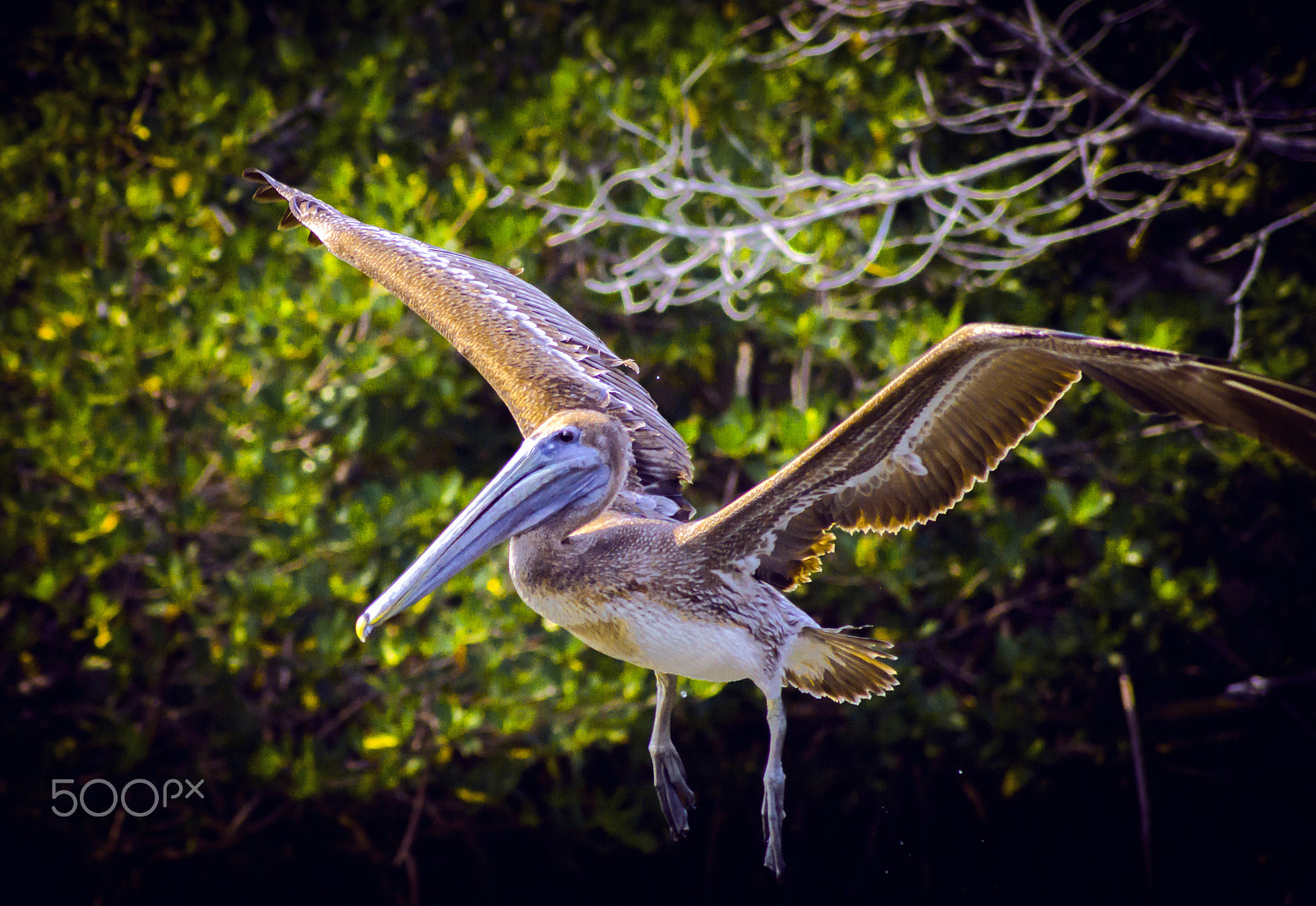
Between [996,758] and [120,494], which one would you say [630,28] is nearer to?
[120,494]

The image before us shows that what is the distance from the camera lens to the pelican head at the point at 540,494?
269 cm

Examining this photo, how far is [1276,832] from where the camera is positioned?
6.15m

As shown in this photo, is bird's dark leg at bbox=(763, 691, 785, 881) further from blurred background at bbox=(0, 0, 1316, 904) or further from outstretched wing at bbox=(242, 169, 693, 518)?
blurred background at bbox=(0, 0, 1316, 904)

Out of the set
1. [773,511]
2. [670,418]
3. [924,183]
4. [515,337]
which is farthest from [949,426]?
[670,418]

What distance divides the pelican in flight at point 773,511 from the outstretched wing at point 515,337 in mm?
310

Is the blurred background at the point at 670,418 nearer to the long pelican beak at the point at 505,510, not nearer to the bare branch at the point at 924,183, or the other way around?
the bare branch at the point at 924,183

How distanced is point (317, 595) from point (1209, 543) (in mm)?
4004

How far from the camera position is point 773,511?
2.80 metres

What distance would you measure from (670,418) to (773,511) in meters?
3.31

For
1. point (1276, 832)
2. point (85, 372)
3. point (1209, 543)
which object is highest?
point (85, 372)

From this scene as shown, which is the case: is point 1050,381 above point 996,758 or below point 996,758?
above

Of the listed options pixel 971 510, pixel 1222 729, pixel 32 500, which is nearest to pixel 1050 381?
pixel 971 510

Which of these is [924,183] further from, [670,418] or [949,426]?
[949,426]

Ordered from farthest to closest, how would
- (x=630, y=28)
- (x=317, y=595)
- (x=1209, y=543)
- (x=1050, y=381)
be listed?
(x=630, y=28) → (x=1209, y=543) → (x=317, y=595) → (x=1050, y=381)
